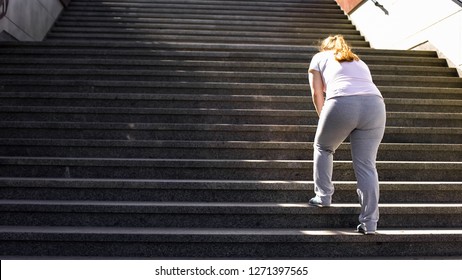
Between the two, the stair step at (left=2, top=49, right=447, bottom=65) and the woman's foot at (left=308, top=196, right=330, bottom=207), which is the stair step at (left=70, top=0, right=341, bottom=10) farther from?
the woman's foot at (left=308, top=196, right=330, bottom=207)

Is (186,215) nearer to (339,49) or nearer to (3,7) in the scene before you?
(339,49)

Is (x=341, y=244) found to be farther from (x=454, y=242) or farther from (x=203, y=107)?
(x=203, y=107)

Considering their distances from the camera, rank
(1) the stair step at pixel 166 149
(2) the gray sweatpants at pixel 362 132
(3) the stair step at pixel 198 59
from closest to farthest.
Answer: (2) the gray sweatpants at pixel 362 132
(1) the stair step at pixel 166 149
(3) the stair step at pixel 198 59

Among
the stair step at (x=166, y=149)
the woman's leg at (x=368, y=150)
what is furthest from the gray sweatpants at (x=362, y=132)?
the stair step at (x=166, y=149)

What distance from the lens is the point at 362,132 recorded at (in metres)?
3.49

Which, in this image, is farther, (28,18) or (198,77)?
(28,18)

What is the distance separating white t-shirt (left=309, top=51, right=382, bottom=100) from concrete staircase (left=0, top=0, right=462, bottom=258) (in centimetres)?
89

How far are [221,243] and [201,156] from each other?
1237mm

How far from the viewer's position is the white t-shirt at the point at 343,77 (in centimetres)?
348

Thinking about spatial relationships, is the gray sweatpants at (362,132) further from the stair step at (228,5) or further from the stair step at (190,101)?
the stair step at (228,5)

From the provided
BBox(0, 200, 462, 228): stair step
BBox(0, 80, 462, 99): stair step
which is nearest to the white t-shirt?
BBox(0, 200, 462, 228): stair step

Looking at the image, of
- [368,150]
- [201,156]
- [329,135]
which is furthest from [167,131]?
[368,150]

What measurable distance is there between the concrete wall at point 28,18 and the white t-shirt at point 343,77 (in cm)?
465

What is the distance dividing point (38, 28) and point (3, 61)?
6.73ft
